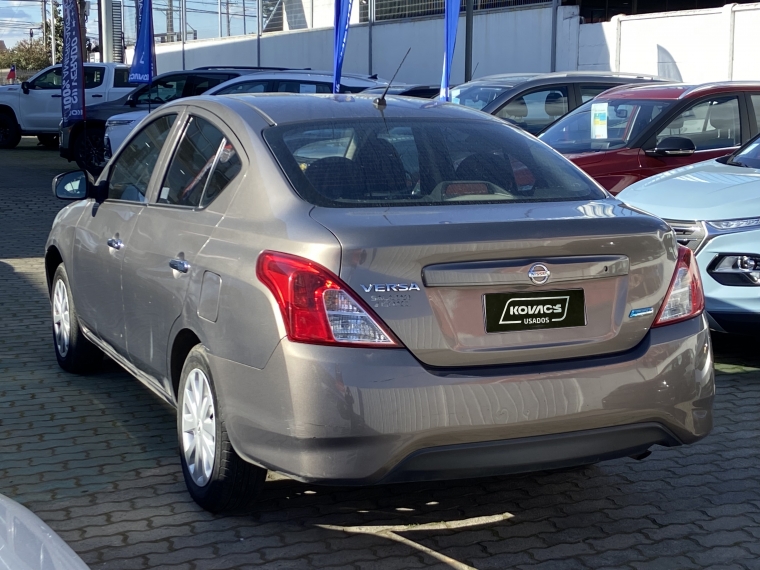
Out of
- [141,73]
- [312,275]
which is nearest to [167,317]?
[312,275]

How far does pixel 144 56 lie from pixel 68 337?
15291 millimetres

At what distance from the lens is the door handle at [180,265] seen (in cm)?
418

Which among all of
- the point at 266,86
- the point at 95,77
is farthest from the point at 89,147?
the point at 95,77

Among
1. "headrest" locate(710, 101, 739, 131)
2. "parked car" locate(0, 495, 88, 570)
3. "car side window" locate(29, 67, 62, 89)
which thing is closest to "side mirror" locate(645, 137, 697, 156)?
"headrest" locate(710, 101, 739, 131)

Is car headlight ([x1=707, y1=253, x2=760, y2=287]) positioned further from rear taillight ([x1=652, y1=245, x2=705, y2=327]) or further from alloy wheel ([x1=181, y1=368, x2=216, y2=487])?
alloy wheel ([x1=181, y1=368, x2=216, y2=487])

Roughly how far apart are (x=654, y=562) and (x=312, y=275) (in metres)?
1.59

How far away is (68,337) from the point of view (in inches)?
241

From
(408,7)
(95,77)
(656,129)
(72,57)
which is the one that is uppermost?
(408,7)

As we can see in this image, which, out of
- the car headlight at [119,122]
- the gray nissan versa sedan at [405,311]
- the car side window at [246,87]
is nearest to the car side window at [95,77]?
the car side window at [246,87]

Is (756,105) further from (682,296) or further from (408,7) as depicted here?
(408,7)

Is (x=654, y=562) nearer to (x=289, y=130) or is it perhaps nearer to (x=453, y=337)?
(x=453, y=337)

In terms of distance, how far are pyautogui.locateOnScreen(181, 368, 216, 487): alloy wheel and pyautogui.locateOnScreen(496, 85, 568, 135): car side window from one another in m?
8.12

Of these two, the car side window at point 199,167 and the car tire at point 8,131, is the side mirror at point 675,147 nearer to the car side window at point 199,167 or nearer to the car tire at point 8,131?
the car side window at point 199,167

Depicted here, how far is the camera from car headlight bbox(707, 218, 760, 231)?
20.5 ft
